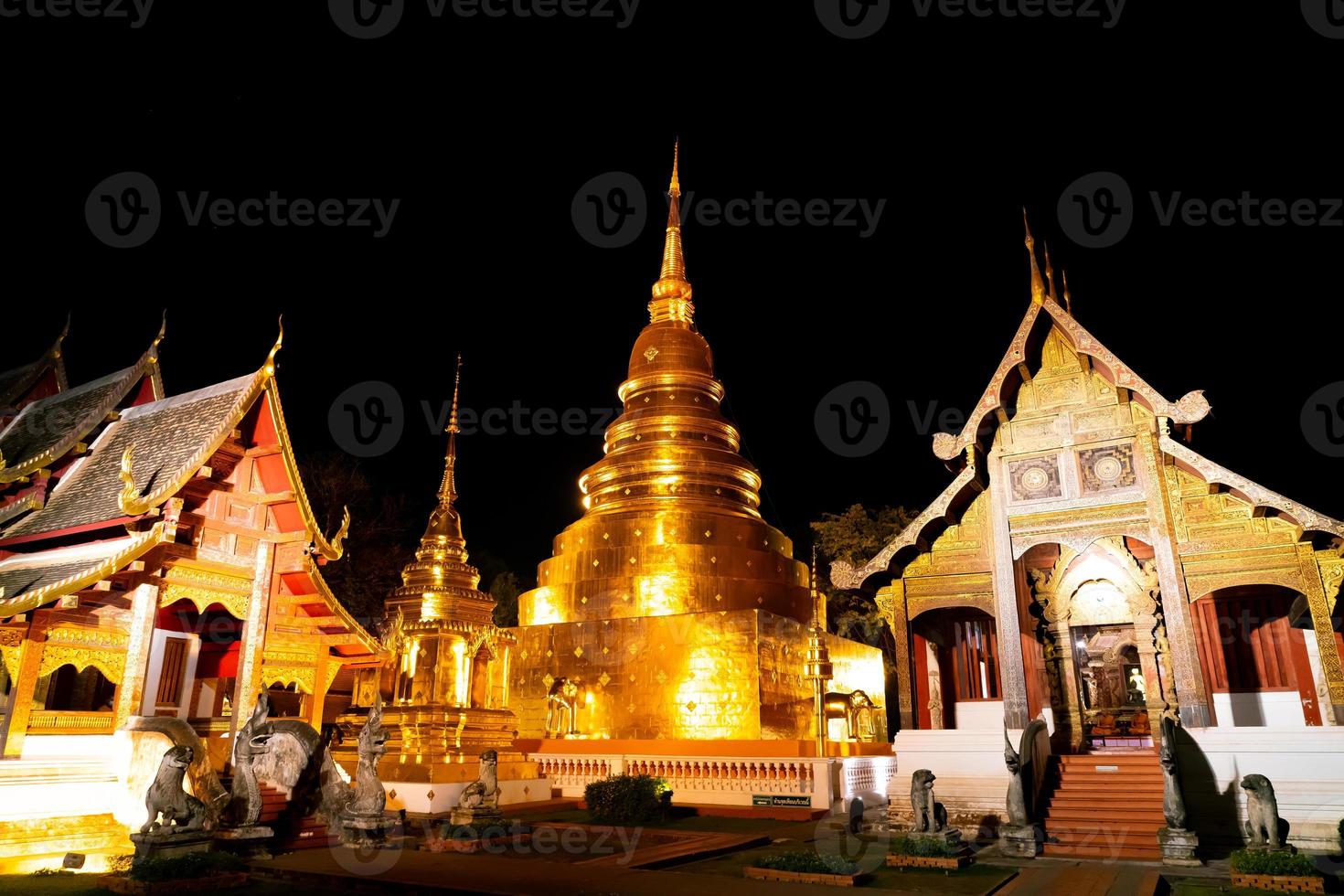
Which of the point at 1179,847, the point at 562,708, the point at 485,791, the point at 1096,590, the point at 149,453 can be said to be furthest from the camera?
the point at 562,708

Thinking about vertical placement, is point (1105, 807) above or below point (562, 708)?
below

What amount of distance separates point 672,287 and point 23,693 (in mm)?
24181

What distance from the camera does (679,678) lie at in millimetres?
21203

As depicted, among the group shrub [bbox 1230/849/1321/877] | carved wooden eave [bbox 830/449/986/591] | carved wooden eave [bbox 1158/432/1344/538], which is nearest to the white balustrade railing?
carved wooden eave [bbox 830/449/986/591]

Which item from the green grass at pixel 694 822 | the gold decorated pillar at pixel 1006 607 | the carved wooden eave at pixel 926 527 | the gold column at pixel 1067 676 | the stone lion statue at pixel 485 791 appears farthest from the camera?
the gold column at pixel 1067 676

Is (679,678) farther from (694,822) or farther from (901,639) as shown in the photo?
(901,639)

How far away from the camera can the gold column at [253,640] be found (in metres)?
12.8

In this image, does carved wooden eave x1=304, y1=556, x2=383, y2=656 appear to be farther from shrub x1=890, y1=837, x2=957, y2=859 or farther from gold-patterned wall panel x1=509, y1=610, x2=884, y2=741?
shrub x1=890, y1=837, x2=957, y2=859

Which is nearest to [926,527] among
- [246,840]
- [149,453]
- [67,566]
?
[246,840]

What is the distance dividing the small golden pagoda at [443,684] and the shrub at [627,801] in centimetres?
305

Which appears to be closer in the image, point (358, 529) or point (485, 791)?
point (485, 791)

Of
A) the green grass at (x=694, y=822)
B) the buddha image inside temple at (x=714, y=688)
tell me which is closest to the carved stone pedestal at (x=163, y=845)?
the buddha image inside temple at (x=714, y=688)

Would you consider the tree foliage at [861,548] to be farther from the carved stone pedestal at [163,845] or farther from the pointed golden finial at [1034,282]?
the carved stone pedestal at [163,845]

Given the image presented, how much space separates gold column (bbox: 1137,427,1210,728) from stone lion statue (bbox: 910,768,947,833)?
13.4 ft
